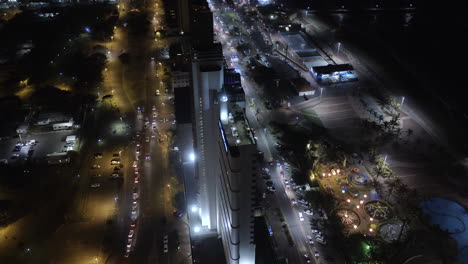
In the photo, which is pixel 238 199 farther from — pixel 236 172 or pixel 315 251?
pixel 315 251

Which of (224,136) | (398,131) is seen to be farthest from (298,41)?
(224,136)

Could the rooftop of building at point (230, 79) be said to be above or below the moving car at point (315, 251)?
above

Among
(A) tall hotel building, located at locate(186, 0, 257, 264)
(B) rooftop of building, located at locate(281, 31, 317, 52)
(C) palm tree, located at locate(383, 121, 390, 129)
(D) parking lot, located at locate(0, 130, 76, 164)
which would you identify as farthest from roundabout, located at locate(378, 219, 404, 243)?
(B) rooftop of building, located at locate(281, 31, 317, 52)

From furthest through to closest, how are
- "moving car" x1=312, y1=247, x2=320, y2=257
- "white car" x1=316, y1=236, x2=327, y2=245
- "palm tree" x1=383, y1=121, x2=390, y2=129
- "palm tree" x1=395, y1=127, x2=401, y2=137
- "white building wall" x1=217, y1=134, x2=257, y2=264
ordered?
1. "palm tree" x1=383, y1=121, x2=390, y2=129
2. "palm tree" x1=395, y1=127, x2=401, y2=137
3. "white car" x1=316, y1=236, x2=327, y2=245
4. "moving car" x1=312, y1=247, x2=320, y2=257
5. "white building wall" x1=217, y1=134, x2=257, y2=264

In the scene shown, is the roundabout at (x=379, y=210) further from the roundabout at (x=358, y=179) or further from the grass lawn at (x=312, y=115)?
the grass lawn at (x=312, y=115)

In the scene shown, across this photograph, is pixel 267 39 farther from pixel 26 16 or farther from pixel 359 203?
pixel 26 16

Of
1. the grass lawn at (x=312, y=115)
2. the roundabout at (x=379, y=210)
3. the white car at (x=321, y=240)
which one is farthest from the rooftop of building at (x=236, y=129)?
the grass lawn at (x=312, y=115)

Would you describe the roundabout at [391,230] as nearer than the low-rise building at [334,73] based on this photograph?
Yes

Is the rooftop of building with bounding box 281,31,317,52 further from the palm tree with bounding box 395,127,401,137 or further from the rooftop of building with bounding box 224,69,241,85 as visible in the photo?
the rooftop of building with bounding box 224,69,241,85
